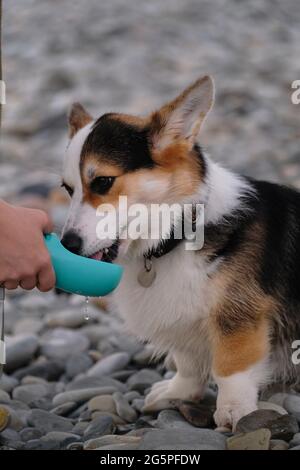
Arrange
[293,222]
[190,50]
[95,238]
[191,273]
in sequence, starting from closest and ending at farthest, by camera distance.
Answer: [95,238]
[191,273]
[293,222]
[190,50]

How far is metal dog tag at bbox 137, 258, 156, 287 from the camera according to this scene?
348cm

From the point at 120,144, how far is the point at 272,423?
4.00 ft

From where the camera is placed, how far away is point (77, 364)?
182 inches

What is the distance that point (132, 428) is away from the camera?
3.47 meters

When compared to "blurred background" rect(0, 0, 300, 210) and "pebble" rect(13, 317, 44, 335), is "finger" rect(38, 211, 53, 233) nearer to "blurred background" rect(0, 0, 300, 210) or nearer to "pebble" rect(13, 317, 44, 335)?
"pebble" rect(13, 317, 44, 335)

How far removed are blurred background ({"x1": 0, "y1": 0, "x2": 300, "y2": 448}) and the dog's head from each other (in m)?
1.19

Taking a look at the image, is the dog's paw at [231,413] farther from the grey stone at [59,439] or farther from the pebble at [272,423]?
the grey stone at [59,439]

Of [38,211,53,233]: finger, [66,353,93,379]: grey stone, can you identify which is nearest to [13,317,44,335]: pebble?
[66,353,93,379]: grey stone

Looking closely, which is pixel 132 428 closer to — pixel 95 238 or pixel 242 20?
pixel 95 238

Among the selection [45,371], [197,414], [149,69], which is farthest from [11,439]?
[149,69]

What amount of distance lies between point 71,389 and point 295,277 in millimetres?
1257

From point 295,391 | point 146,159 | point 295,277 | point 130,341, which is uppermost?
point 146,159

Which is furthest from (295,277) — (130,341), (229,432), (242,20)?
(242,20)

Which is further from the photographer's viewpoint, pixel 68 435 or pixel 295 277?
pixel 295 277
